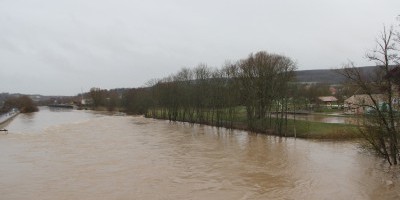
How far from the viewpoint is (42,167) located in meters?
26.0

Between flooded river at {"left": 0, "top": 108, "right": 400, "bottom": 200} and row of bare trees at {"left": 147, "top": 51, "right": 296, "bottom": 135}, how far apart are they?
1314 cm

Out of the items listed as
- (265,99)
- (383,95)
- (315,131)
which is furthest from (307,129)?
(383,95)

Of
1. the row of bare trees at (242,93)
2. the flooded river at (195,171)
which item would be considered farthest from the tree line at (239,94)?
the flooded river at (195,171)

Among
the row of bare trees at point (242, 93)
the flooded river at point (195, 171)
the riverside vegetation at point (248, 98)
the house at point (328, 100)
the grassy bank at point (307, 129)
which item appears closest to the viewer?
the flooded river at point (195, 171)

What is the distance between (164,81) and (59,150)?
54583mm

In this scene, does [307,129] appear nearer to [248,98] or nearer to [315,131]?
[315,131]

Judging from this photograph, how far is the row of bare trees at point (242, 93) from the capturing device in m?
51.0

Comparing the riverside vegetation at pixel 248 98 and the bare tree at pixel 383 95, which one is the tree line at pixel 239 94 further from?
the bare tree at pixel 383 95

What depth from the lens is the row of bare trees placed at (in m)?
51.0

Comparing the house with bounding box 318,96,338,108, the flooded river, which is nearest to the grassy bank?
the flooded river

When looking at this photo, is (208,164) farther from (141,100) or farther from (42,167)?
(141,100)

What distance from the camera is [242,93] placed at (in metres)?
54.9

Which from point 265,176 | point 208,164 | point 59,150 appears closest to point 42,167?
point 59,150

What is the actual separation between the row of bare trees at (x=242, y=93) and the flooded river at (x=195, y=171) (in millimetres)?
13136
